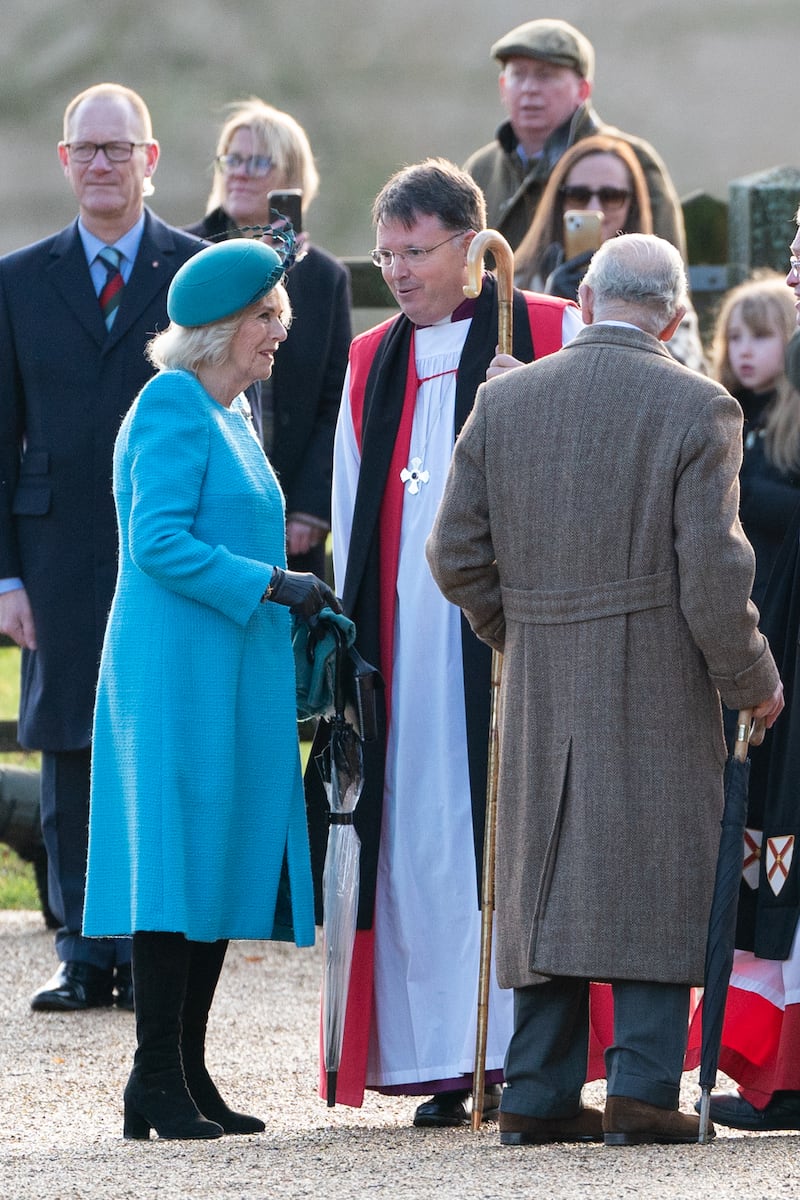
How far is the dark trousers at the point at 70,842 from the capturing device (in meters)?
5.82

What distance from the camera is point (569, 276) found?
6.07 m

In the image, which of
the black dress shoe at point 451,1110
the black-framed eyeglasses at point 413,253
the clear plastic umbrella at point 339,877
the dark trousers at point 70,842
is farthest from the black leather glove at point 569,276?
the black dress shoe at point 451,1110

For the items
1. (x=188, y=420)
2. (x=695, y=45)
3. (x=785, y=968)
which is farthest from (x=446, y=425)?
(x=695, y=45)

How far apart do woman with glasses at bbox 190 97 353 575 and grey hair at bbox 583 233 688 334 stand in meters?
2.13

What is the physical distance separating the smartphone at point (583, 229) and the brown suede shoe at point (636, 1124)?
2827mm

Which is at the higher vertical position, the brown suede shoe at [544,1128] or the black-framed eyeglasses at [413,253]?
the black-framed eyeglasses at [413,253]

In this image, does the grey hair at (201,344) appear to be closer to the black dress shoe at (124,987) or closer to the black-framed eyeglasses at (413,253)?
the black-framed eyeglasses at (413,253)

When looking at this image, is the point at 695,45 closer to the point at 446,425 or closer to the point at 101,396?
the point at 101,396

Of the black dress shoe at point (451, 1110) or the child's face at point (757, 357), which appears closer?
the black dress shoe at point (451, 1110)

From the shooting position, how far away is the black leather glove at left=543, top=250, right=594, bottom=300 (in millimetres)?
6062

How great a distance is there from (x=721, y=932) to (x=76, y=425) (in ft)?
8.28

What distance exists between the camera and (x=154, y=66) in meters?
9.81

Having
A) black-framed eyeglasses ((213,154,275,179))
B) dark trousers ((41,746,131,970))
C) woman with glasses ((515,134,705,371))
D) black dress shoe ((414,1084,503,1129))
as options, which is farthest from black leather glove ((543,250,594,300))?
black dress shoe ((414,1084,503,1129))

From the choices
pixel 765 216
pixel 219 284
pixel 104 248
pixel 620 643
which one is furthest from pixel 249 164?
pixel 620 643
